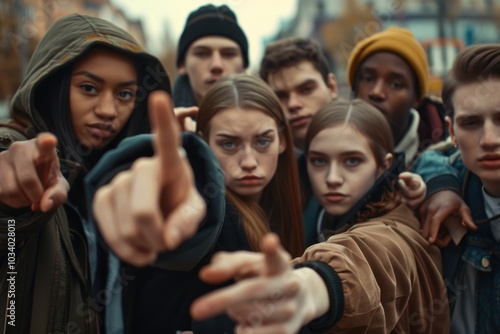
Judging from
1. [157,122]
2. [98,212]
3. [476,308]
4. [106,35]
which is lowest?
[476,308]

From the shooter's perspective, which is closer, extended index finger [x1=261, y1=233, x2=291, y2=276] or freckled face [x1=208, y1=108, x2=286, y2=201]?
extended index finger [x1=261, y1=233, x2=291, y2=276]

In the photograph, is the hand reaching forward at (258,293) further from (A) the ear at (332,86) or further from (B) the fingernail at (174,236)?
(A) the ear at (332,86)

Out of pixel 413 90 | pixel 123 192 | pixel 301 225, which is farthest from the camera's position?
pixel 413 90

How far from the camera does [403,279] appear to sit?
7.93 feet

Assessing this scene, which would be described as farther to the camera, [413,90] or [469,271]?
[413,90]

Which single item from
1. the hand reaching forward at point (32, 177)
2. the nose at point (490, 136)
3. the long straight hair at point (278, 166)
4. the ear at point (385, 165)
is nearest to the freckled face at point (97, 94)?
the long straight hair at point (278, 166)

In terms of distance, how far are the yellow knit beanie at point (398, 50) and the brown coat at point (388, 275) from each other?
1540 mm

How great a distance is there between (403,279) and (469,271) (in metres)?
0.51

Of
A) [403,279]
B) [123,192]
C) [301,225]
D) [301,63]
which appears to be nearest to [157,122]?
[123,192]

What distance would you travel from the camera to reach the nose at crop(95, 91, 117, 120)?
2.79 meters

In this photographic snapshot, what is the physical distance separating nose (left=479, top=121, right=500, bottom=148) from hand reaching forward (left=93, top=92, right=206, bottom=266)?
1.58 metres

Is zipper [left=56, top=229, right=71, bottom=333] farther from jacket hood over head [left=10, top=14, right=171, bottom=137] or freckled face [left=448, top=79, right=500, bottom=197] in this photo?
freckled face [left=448, top=79, right=500, bottom=197]

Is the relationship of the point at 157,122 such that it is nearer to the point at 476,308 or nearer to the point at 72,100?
the point at 72,100

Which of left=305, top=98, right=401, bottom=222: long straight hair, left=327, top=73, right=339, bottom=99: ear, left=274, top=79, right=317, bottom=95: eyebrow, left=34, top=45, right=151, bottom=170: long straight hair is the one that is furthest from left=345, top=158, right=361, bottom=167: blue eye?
left=327, top=73, right=339, bottom=99: ear
